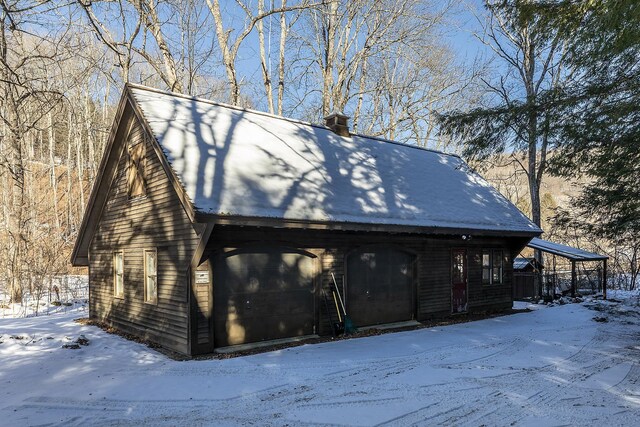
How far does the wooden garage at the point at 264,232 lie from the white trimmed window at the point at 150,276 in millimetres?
37

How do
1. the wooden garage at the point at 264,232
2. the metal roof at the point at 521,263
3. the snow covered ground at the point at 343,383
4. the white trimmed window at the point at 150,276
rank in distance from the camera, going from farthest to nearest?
the metal roof at the point at 521,263 → the white trimmed window at the point at 150,276 → the wooden garage at the point at 264,232 → the snow covered ground at the point at 343,383

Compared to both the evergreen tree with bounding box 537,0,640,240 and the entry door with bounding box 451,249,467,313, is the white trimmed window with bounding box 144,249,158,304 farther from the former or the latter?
the evergreen tree with bounding box 537,0,640,240

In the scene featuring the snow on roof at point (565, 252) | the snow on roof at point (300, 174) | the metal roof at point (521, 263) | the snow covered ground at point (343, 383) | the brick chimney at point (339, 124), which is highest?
the brick chimney at point (339, 124)

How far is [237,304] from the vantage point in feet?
31.0

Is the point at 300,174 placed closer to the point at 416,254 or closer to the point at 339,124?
the point at 416,254

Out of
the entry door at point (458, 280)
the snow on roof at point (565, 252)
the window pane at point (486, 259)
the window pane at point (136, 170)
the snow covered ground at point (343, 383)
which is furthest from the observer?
the snow on roof at point (565, 252)

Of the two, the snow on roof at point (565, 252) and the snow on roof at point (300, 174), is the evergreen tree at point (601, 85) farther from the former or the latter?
the snow on roof at point (565, 252)

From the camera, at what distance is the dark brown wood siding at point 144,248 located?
934cm

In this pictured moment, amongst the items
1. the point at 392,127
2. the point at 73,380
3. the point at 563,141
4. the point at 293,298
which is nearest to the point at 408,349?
the point at 293,298

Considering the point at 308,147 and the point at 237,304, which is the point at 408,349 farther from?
the point at 308,147

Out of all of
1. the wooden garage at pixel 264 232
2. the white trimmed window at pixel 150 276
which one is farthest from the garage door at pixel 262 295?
the white trimmed window at pixel 150 276

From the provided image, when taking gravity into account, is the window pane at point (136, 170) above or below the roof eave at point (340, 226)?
above

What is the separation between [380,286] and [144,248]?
6033mm

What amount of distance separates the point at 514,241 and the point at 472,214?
9.46ft
